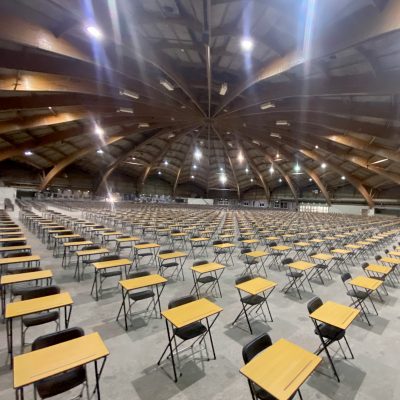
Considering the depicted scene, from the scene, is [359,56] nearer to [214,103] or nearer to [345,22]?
[345,22]

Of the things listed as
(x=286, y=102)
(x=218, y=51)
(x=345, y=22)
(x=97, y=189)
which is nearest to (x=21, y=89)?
(x=218, y=51)

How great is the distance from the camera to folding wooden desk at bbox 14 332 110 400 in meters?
1.96

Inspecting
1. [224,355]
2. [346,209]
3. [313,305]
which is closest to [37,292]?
[224,355]

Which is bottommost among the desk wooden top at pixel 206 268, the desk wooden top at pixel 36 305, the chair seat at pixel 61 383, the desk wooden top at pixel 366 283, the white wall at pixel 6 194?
the desk wooden top at pixel 366 283

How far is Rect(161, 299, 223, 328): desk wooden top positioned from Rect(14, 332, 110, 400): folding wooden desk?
95 cm

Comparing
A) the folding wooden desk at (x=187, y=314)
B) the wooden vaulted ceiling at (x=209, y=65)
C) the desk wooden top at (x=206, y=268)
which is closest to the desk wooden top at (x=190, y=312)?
the folding wooden desk at (x=187, y=314)

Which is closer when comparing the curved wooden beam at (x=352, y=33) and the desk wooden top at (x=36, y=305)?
the desk wooden top at (x=36, y=305)

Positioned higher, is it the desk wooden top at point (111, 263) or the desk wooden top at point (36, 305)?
the desk wooden top at point (36, 305)

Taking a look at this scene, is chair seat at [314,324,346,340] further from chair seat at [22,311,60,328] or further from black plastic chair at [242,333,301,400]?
chair seat at [22,311,60,328]

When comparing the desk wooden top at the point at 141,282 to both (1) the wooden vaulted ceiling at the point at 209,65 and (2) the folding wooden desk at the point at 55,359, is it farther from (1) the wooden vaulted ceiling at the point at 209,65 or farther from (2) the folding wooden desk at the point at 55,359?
(1) the wooden vaulted ceiling at the point at 209,65

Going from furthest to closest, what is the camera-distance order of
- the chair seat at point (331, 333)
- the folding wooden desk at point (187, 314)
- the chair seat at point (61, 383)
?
the chair seat at point (331, 333) → the folding wooden desk at point (187, 314) → the chair seat at point (61, 383)

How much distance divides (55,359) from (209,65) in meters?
12.0

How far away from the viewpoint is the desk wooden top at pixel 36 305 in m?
2.99

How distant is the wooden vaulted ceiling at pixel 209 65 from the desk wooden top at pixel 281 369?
7.72 m
